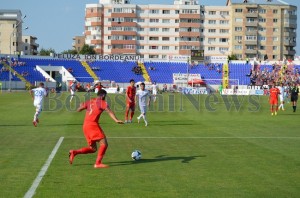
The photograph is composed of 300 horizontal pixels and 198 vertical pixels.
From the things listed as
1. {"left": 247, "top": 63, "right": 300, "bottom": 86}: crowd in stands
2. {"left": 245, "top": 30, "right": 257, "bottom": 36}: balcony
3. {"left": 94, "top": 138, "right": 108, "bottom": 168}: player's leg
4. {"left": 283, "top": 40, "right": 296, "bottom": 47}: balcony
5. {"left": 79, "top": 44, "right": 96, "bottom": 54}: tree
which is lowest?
{"left": 94, "top": 138, "right": 108, "bottom": 168}: player's leg

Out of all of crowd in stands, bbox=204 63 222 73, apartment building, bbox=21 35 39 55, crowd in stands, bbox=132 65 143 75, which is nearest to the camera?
crowd in stands, bbox=132 65 143 75

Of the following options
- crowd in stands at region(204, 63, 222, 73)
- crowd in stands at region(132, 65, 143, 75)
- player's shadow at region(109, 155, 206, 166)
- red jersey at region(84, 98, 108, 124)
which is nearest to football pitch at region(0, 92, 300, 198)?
player's shadow at region(109, 155, 206, 166)

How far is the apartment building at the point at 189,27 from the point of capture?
128 meters

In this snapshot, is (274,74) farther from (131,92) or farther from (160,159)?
(160,159)

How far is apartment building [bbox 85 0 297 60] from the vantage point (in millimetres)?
128125

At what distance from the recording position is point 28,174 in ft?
36.5

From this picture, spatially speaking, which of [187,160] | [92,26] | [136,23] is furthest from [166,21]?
[187,160]

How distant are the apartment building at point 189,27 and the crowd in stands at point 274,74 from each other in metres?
29.2

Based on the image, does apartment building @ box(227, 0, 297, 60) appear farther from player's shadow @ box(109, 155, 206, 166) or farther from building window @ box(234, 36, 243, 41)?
player's shadow @ box(109, 155, 206, 166)

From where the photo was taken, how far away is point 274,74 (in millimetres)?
97500

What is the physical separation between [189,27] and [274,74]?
1447 inches

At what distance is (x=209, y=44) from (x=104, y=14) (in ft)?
87.2

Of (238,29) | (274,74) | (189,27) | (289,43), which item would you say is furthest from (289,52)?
(274,74)

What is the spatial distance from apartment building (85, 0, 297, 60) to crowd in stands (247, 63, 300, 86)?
29198 mm
